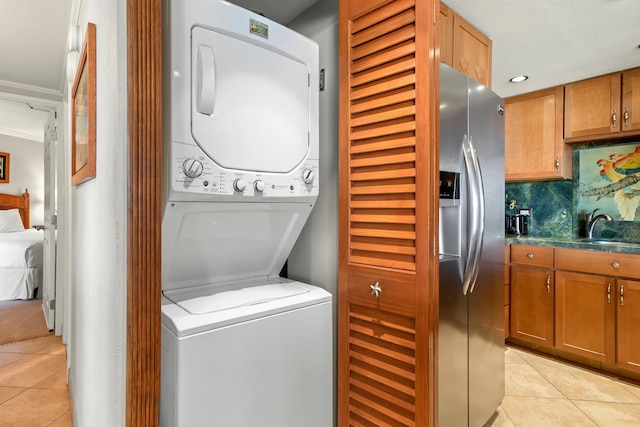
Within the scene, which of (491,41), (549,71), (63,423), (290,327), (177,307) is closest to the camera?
(177,307)

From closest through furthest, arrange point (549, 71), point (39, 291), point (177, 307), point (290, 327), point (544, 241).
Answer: point (177, 307)
point (290, 327)
point (549, 71)
point (544, 241)
point (39, 291)

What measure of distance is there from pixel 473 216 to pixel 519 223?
2.27m

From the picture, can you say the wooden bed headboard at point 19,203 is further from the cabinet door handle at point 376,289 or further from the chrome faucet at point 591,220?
the chrome faucet at point 591,220

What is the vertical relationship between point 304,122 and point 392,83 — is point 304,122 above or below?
below

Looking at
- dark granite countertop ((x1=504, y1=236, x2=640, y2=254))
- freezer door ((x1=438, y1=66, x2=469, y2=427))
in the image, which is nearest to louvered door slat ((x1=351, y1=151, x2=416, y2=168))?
freezer door ((x1=438, y1=66, x2=469, y2=427))

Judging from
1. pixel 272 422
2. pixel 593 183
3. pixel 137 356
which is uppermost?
pixel 593 183

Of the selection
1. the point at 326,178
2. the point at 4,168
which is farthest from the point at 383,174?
the point at 4,168

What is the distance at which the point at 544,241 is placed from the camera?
9.56 ft

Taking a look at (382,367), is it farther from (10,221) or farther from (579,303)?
(10,221)

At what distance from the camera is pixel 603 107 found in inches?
110

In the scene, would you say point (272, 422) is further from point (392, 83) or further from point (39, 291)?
point (39, 291)

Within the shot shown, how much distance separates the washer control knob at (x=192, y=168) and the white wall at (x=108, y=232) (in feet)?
0.68

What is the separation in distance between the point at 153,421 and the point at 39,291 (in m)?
4.82

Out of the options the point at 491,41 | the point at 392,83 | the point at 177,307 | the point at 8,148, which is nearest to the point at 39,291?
the point at 8,148
